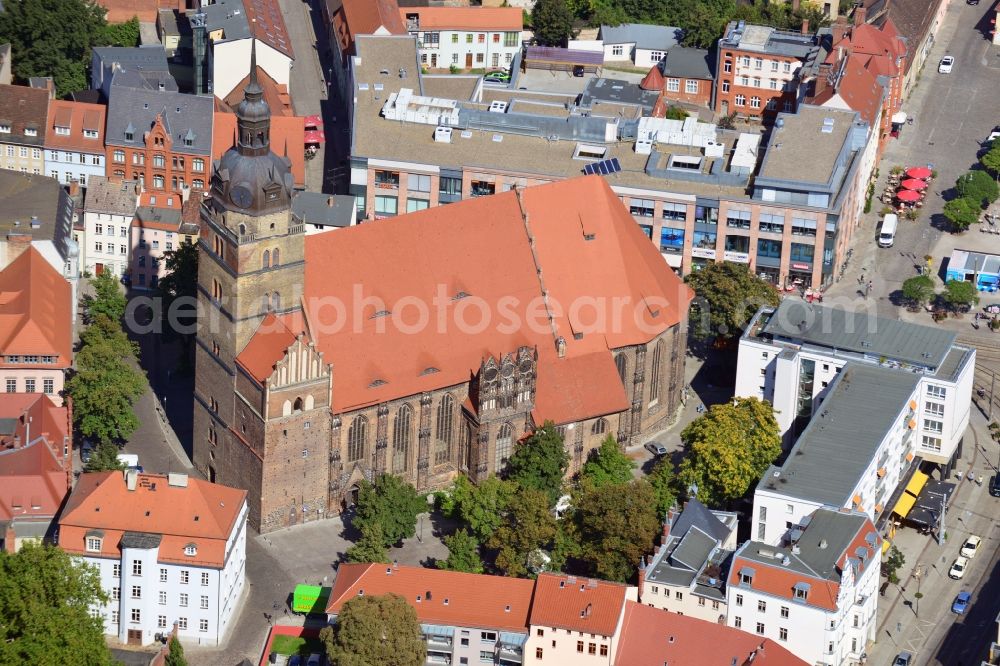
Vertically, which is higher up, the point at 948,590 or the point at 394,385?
the point at 394,385

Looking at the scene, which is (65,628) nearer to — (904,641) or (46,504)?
(46,504)

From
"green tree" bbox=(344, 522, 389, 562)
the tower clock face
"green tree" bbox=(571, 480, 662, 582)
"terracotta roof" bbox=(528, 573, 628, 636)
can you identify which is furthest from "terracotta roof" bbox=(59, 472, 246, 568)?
"green tree" bbox=(571, 480, 662, 582)

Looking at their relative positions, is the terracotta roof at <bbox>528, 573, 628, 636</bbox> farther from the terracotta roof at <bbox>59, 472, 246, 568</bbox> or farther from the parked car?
the parked car

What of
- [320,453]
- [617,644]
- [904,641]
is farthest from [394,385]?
[904,641]

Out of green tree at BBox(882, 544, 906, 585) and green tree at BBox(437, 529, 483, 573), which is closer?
green tree at BBox(437, 529, 483, 573)

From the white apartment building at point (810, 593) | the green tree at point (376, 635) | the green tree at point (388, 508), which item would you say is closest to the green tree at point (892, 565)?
the white apartment building at point (810, 593)

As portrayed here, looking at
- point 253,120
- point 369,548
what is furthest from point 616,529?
point 253,120

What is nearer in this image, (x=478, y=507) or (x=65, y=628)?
(x=65, y=628)
